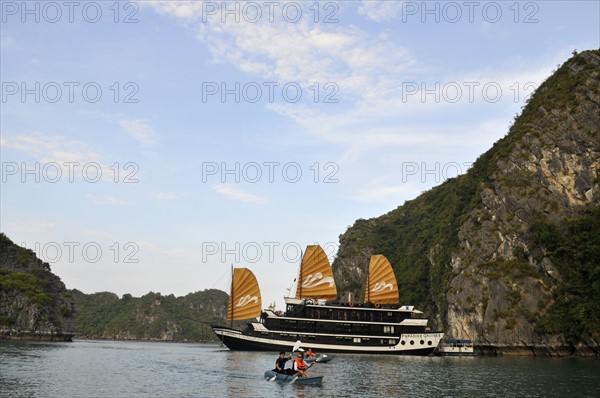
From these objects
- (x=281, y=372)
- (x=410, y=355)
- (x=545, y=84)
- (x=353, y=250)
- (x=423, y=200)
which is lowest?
(x=410, y=355)

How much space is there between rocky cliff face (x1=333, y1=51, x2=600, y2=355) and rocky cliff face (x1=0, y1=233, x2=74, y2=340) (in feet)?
243

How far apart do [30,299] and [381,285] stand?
6988cm

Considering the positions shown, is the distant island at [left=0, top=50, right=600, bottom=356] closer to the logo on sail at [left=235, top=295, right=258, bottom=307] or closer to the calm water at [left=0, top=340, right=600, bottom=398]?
the calm water at [left=0, top=340, right=600, bottom=398]

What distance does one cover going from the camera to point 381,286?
74125 millimetres

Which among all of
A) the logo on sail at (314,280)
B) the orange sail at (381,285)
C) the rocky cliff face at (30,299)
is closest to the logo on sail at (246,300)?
the logo on sail at (314,280)

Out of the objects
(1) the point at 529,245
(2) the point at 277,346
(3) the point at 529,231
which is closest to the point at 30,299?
(2) the point at 277,346

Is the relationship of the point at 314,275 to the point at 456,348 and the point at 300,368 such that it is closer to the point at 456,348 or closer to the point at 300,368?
the point at 456,348

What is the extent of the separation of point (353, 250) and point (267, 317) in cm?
7504

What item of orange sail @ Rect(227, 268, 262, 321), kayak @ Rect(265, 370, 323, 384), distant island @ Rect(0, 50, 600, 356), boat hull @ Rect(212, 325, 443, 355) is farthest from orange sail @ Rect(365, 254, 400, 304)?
kayak @ Rect(265, 370, 323, 384)

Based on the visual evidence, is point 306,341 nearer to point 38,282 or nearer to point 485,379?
point 485,379

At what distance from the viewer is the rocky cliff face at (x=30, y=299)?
10093cm

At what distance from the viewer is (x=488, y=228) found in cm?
7825

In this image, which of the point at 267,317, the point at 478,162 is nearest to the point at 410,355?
the point at 267,317

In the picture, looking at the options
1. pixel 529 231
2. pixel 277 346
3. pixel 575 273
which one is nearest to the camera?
pixel 277 346
